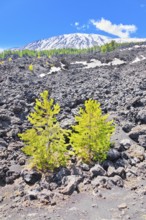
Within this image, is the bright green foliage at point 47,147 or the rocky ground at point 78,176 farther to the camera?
the bright green foliage at point 47,147

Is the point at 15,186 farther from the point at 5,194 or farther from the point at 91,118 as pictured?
the point at 91,118

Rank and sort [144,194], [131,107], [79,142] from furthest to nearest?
[131,107] → [79,142] → [144,194]

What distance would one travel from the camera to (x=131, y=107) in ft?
154

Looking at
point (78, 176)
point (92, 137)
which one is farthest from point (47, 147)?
point (92, 137)

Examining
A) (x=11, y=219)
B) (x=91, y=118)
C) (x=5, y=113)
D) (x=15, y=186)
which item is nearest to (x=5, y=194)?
(x=15, y=186)

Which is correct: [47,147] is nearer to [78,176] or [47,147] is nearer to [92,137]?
[78,176]

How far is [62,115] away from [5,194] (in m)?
17.9

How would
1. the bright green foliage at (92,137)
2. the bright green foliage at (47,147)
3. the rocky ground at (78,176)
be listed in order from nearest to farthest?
the rocky ground at (78,176), the bright green foliage at (47,147), the bright green foliage at (92,137)

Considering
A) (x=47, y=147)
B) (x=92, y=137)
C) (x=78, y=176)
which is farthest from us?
(x=92, y=137)

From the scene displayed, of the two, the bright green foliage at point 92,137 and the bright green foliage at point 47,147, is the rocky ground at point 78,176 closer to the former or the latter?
the bright green foliage at point 47,147

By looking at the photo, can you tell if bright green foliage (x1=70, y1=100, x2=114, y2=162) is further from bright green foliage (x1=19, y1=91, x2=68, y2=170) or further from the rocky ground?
bright green foliage (x1=19, y1=91, x2=68, y2=170)

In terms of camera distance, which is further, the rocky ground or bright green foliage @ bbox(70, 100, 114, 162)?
bright green foliage @ bbox(70, 100, 114, 162)

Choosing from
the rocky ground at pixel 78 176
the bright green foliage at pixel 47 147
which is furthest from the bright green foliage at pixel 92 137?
the bright green foliage at pixel 47 147

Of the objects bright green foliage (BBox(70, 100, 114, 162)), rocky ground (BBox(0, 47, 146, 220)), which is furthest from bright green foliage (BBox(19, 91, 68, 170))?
bright green foliage (BBox(70, 100, 114, 162))
